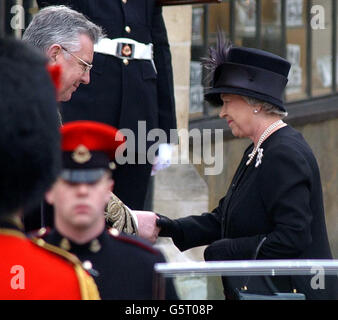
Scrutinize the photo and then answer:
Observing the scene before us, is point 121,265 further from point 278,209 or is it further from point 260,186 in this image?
point 260,186

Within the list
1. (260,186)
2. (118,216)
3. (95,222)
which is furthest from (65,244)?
(260,186)

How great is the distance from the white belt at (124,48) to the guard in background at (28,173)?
305 cm

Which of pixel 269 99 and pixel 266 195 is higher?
pixel 269 99

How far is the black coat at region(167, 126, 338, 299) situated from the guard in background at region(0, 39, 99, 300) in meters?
1.72

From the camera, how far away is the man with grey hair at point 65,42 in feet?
15.9

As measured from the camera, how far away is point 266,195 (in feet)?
15.2

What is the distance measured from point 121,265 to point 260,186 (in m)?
1.63

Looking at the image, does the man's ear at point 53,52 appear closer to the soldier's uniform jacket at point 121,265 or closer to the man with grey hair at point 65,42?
the man with grey hair at point 65,42

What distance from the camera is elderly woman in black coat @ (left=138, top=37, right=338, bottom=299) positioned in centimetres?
457

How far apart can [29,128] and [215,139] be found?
5.57 m

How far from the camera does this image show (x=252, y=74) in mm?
4859
